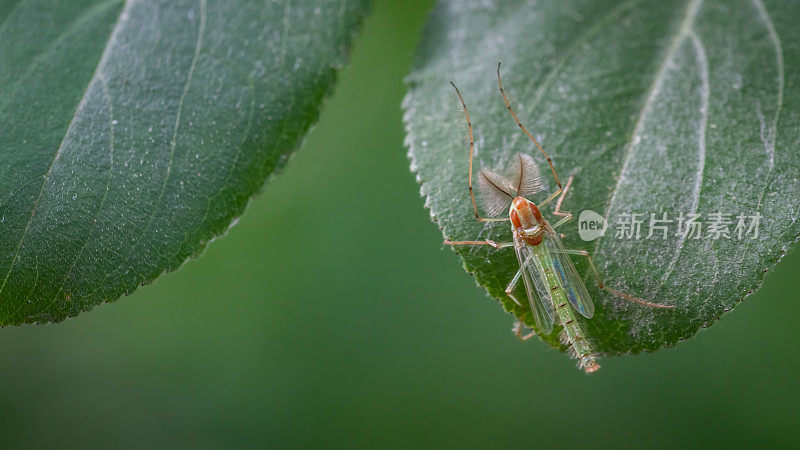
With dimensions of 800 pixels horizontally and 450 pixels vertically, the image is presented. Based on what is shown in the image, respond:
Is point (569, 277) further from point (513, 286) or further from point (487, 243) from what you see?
point (487, 243)

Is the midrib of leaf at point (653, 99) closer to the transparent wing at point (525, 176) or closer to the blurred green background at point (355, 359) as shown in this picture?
the transparent wing at point (525, 176)

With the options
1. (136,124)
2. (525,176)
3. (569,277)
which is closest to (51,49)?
(136,124)

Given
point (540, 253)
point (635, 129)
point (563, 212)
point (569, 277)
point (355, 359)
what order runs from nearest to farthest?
point (635, 129) < point (563, 212) < point (569, 277) < point (540, 253) < point (355, 359)

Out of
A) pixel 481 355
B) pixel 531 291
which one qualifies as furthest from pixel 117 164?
pixel 481 355

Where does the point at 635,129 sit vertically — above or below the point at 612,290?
above

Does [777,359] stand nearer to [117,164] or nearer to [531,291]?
[531,291]

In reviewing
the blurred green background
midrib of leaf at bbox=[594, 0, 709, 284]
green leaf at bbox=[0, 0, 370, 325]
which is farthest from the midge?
the blurred green background

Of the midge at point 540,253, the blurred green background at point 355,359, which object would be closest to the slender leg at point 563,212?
the midge at point 540,253

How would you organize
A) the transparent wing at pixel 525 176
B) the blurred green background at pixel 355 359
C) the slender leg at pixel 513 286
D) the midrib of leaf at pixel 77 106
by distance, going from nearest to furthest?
the midrib of leaf at pixel 77 106 < the slender leg at pixel 513 286 < the transparent wing at pixel 525 176 < the blurred green background at pixel 355 359
